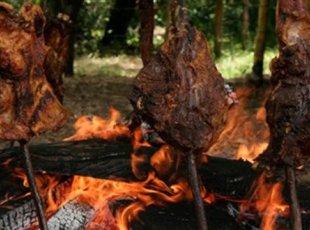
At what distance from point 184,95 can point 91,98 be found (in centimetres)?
575

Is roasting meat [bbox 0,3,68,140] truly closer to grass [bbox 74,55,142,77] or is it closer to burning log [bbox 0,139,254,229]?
burning log [bbox 0,139,254,229]

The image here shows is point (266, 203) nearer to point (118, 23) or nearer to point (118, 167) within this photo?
point (118, 167)

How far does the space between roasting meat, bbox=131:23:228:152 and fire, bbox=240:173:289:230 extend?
0.73 meters

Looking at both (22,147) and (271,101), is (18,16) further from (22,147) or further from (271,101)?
(271,101)

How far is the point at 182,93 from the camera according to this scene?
7.46 feet

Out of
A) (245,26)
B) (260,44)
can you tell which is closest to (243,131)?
(260,44)

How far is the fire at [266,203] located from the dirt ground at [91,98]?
351 centimetres

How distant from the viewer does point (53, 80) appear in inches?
120

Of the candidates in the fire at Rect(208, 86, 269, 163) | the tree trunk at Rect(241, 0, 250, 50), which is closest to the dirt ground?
the fire at Rect(208, 86, 269, 163)

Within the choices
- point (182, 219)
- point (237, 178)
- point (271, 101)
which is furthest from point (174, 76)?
point (237, 178)

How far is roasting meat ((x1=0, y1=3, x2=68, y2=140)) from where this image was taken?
7.59 ft

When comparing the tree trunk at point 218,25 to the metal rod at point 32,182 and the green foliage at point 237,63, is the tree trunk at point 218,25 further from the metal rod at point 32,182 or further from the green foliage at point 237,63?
the metal rod at point 32,182

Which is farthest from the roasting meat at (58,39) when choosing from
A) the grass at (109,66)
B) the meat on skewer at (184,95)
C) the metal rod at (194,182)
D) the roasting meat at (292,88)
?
the grass at (109,66)

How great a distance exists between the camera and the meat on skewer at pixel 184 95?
2271 mm
